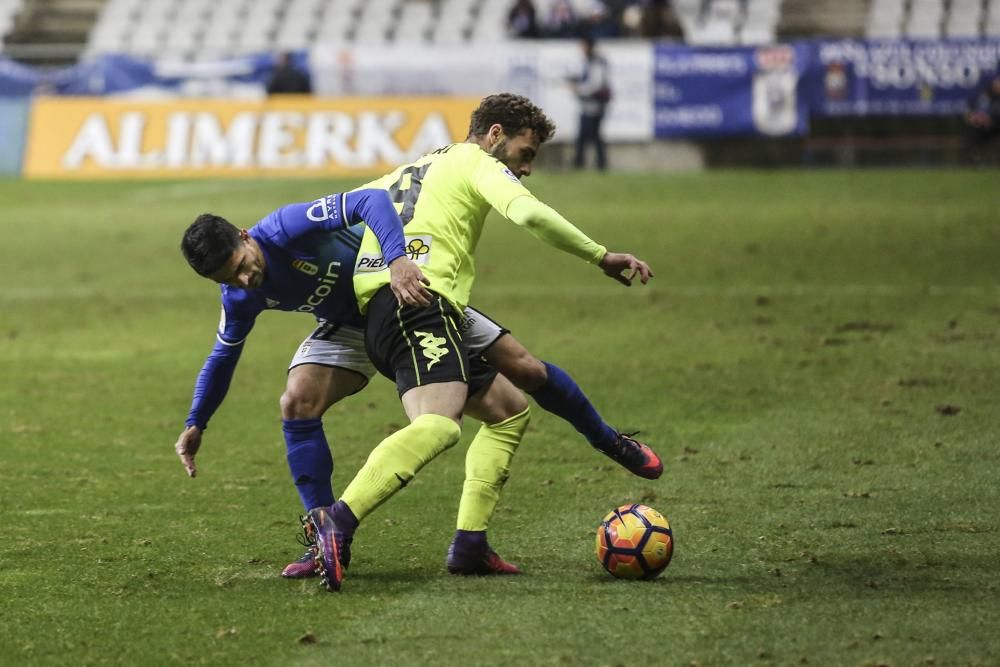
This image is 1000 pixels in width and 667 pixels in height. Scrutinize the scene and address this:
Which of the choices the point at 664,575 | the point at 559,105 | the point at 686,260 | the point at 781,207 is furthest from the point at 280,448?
the point at 559,105

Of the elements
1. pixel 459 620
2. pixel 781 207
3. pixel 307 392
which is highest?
pixel 307 392

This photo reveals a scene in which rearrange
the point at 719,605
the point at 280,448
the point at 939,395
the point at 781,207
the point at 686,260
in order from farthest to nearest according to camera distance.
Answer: the point at 781,207 < the point at 686,260 < the point at 939,395 < the point at 280,448 < the point at 719,605

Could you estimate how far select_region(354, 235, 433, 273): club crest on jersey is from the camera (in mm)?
6344

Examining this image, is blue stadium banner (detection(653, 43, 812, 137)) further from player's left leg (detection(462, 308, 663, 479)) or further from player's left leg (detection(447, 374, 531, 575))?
player's left leg (detection(447, 374, 531, 575))

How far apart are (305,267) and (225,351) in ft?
1.58

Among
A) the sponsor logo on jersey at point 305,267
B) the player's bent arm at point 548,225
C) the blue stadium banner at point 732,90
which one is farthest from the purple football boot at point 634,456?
the blue stadium banner at point 732,90

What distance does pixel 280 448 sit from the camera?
30.8ft

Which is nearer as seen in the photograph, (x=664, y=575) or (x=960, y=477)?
(x=664, y=575)

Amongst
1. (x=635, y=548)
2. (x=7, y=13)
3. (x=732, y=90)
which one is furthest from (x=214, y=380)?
(x=7, y=13)

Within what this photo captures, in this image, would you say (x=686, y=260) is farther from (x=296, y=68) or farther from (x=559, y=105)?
(x=296, y=68)

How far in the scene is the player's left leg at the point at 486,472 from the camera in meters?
6.41

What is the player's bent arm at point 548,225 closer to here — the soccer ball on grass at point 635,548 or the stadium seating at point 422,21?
the soccer ball on grass at point 635,548

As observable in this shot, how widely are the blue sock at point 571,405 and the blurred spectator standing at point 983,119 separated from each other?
794 inches

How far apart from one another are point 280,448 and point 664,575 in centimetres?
368
